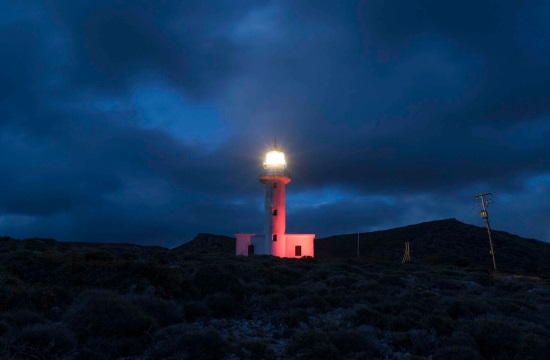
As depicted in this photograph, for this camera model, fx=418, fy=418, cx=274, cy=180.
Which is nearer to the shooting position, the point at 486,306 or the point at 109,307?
the point at 109,307

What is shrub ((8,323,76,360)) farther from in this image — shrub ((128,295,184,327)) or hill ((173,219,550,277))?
hill ((173,219,550,277))

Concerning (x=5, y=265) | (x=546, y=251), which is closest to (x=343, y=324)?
(x=5, y=265)

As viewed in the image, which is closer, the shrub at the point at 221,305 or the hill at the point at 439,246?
the shrub at the point at 221,305

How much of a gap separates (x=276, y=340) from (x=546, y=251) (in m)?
71.1

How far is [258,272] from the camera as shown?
19000 millimetres

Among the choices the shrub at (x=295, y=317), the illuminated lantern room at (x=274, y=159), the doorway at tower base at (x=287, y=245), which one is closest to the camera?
the shrub at (x=295, y=317)

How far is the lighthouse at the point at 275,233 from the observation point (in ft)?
133

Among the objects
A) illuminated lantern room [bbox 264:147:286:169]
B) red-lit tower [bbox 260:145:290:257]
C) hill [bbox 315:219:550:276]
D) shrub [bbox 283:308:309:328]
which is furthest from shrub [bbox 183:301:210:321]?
hill [bbox 315:219:550:276]

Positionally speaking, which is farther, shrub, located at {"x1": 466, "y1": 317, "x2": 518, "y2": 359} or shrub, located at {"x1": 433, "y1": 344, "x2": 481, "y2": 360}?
shrub, located at {"x1": 466, "y1": 317, "x2": 518, "y2": 359}

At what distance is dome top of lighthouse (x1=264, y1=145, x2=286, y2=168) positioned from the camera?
42.3m

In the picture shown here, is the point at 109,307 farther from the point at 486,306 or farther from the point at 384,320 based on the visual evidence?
the point at 486,306

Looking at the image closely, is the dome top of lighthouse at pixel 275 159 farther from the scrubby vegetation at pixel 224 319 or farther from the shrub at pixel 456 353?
the shrub at pixel 456 353

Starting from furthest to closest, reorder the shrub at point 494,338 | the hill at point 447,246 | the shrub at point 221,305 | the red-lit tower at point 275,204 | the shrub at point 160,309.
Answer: the hill at point 447,246 < the red-lit tower at point 275,204 < the shrub at point 221,305 < the shrub at point 160,309 < the shrub at point 494,338

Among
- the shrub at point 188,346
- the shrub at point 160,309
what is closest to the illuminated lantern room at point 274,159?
the shrub at point 160,309
